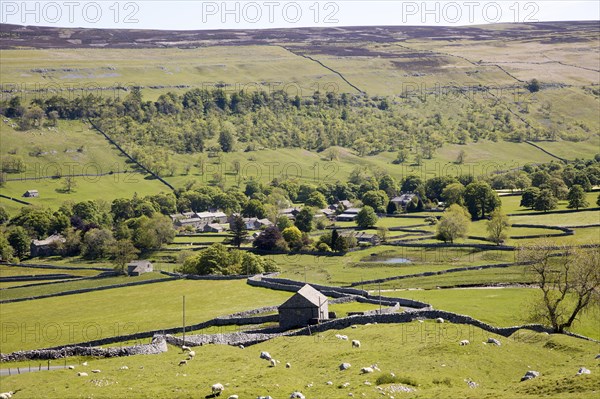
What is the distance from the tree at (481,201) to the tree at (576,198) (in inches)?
400

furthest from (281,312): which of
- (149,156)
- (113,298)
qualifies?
(149,156)

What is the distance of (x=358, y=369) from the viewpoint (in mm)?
44469

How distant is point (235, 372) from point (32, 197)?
→ 116 metres

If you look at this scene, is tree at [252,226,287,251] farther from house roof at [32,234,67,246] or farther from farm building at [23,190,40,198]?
farm building at [23,190,40,198]

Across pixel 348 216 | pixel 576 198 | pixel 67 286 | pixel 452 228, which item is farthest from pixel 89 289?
pixel 576 198

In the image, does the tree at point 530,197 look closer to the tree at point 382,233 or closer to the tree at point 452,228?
the tree at point 452,228

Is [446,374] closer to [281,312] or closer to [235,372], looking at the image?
[235,372]

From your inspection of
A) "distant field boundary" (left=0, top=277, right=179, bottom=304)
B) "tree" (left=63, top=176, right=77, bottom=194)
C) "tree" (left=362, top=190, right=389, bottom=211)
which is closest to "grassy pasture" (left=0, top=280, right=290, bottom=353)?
"distant field boundary" (left=0, top=277, right=179, bottom=304)

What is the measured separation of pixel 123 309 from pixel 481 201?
71.6m

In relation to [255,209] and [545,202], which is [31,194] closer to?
[255,209]

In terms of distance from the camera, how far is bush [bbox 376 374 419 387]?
40.7 m

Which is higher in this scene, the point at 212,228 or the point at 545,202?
the point at 545,202

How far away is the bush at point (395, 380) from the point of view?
40.7 meters

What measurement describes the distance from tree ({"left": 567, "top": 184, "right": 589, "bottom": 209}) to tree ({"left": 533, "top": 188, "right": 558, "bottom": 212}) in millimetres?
2369
